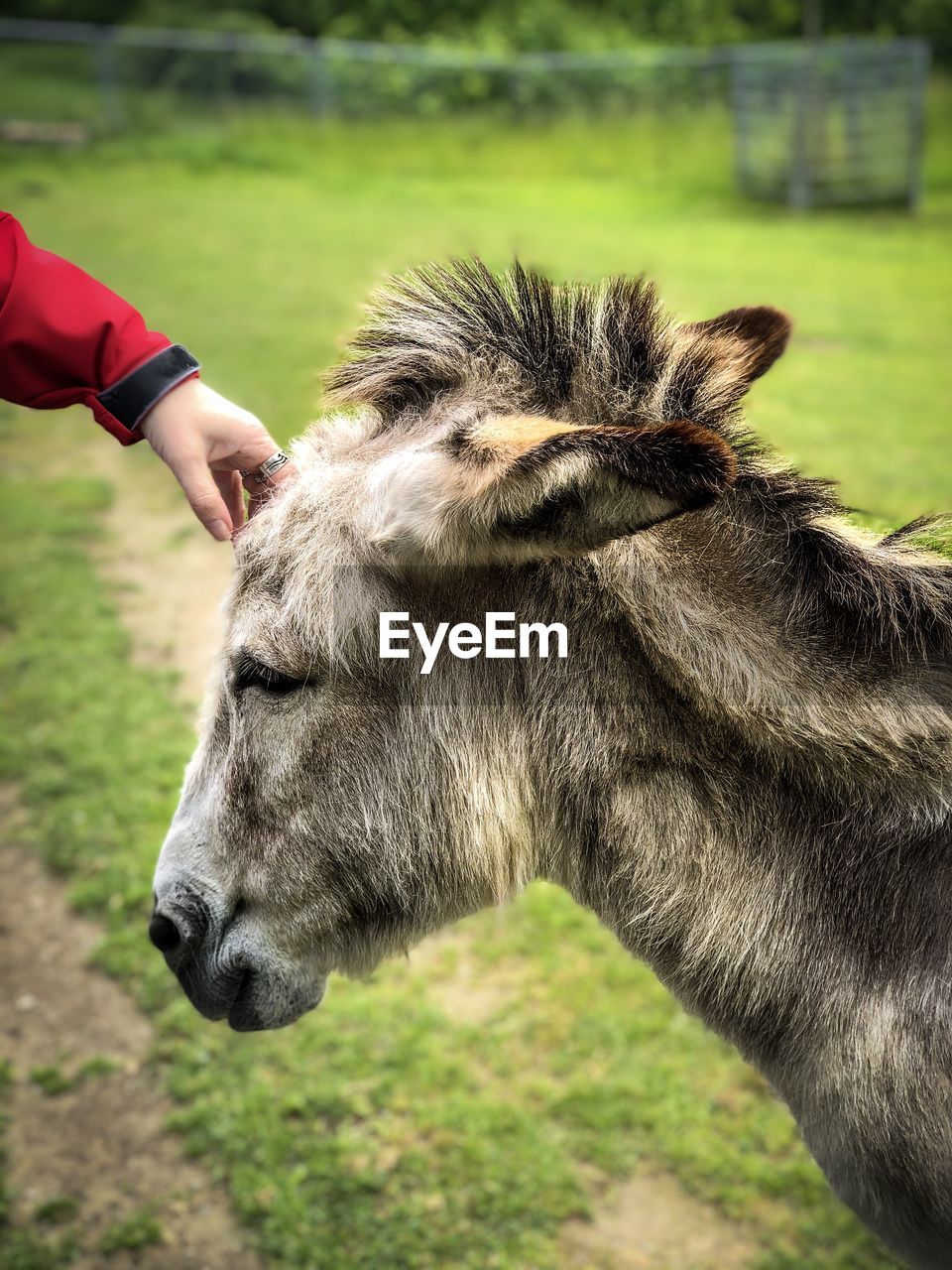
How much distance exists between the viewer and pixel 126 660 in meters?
7.27

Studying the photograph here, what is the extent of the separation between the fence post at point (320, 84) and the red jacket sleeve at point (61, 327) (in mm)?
27079

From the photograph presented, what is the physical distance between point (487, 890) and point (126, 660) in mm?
5611

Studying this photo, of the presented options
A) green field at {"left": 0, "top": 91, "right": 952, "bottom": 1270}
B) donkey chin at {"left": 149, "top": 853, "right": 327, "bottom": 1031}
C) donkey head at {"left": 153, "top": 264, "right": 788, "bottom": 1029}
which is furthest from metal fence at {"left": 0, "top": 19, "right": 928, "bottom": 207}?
donkey chin at {"left": 149, "top": 853, "right": 327, "bottom": 1031}

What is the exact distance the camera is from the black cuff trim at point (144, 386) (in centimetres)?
230

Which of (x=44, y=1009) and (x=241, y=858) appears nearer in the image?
(x=241, y=858)

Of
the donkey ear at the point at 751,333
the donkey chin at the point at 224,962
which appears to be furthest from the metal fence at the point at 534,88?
the donkey chin at the point at 224,962

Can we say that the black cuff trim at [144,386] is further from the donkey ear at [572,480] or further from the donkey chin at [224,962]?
the donkey chin at [224,962]

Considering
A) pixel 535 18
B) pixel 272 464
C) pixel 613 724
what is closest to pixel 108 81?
pixel 535 18

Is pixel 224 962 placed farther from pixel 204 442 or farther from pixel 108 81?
pixel 108 81

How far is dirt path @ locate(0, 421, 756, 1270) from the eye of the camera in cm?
353

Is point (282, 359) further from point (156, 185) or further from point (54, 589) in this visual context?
point (156, 185)

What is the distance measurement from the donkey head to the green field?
1247 mm

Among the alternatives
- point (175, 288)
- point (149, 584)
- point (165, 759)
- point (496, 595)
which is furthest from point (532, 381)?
point (175, 288)

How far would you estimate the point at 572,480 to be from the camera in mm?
1665
